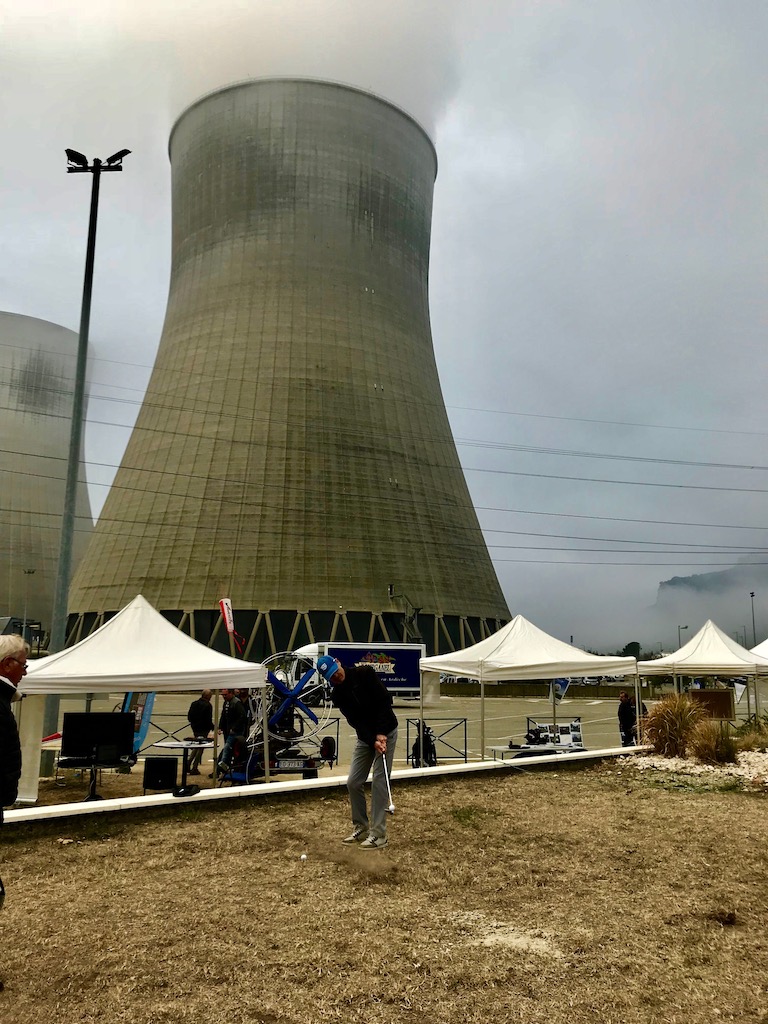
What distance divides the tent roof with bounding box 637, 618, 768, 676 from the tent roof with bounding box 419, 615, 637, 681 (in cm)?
386

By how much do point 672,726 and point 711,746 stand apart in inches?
34.5

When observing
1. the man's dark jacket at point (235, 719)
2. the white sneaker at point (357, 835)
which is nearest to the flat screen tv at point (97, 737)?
the man's dark jacket at point (235, 719)

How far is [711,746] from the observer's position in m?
10.9

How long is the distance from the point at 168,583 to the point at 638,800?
22545 mm

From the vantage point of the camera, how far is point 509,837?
641 centimetres

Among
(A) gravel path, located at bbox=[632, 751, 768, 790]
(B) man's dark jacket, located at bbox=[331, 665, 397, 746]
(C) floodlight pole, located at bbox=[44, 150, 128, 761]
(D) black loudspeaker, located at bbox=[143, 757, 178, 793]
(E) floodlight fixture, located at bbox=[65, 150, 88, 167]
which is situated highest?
(E) floodlight fixture, located at bbox=[65, 150, 88, 167]

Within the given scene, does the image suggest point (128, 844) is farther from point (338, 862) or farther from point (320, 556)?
point (320, 556)

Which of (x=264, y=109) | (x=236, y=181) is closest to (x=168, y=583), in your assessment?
(x=236, y=181)

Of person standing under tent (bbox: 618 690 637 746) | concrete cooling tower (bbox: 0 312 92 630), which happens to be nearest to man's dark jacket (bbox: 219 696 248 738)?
person standing under tent (bbox: 618 690 637 746)

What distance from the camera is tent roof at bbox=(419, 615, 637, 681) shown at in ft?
38.2

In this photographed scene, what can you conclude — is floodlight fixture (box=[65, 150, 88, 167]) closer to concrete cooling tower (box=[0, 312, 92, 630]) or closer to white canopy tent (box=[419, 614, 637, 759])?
white canopy tent (box=[419, 614, 637, 759])

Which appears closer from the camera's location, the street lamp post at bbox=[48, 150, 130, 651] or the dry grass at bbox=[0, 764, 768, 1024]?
the dry grass at bbox=[0, 764, 768, 1024]

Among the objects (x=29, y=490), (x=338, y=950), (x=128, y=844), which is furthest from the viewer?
(x=29, y=490)

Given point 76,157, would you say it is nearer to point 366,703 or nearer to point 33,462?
point 366,703
